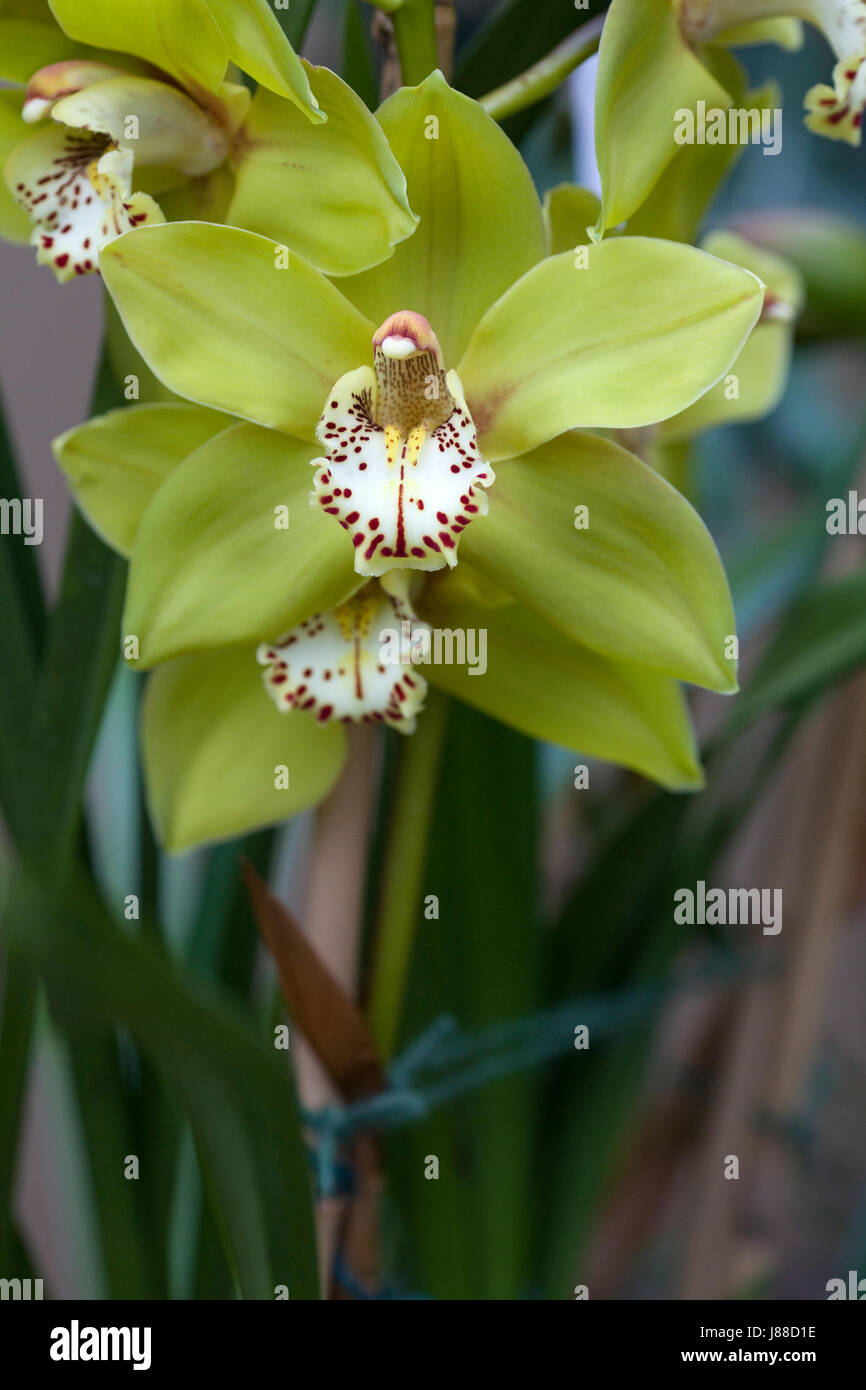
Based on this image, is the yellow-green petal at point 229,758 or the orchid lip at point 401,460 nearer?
the orchid lip at point 401,460

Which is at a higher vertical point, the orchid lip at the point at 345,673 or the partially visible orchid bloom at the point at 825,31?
the partially visible orchid bloom at the point at 825,31

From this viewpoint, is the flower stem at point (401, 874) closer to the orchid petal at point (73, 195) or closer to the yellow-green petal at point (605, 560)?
the yellow-green petal at point (605, 560)

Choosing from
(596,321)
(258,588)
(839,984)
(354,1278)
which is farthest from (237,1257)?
(839,984)

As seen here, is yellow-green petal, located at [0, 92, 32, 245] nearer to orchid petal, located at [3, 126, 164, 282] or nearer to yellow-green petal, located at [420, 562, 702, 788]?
orchid petal, located at [3, 126, 164, 282]

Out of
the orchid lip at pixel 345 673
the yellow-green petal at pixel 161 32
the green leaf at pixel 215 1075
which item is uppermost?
the yellow-green petal at pixel 161 32

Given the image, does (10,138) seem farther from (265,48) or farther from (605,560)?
(605,560)

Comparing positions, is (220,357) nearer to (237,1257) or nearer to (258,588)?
(258,588)

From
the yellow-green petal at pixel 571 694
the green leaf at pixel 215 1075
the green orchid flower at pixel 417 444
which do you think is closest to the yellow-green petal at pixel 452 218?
the green orchid flower at pixel 417 444
